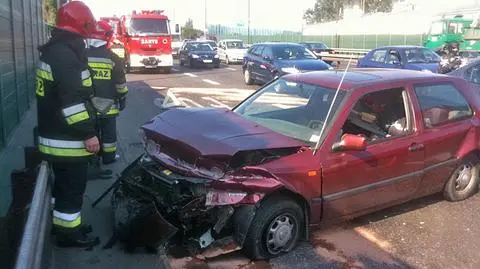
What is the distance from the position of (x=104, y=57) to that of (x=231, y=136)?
2403 mm

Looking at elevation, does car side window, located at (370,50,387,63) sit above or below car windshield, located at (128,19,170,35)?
below

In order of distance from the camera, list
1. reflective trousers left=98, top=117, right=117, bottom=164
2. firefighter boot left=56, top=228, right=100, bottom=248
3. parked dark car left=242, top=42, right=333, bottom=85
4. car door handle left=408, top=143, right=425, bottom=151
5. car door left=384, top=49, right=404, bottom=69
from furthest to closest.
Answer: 1. car door left=384, top=49, right=404, bottom=69
2. parked dark car left=242, top=42, right=333, bottom=85
3. reflective trousers left=98, top=117, right=117, bottom=164
4. car door handle left=408, top=143, right=425, bottom=151
5. firefighter boot left=56, top=228, right=100, bottom=248

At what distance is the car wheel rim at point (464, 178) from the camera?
19.2 ft

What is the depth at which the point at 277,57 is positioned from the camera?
16234 millimetres

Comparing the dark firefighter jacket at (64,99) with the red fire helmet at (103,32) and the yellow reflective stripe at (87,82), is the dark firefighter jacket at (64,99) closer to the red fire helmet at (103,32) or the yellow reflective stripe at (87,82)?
the yellow reflective stripe at (87,82)

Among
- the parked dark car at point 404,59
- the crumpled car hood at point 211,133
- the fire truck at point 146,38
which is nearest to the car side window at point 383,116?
the crumpled car hood at point 211,133

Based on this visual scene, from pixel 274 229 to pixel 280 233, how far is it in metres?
0.08

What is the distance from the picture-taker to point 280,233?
4.32 metres

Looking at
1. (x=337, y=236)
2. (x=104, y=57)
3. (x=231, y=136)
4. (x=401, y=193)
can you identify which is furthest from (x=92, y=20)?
(x=401, y=193)

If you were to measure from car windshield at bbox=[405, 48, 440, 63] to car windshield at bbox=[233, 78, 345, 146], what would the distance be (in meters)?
11.2

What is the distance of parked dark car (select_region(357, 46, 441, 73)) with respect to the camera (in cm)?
1542

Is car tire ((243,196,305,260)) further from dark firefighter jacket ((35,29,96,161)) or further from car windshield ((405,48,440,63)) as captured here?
car windshield ((405,48,440,63))

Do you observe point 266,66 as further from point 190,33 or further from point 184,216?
point 190,33

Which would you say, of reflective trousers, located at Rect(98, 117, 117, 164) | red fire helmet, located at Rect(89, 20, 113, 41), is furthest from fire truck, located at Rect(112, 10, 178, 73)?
red fire helmet, located at Rect(89, 20, 113, 41)
